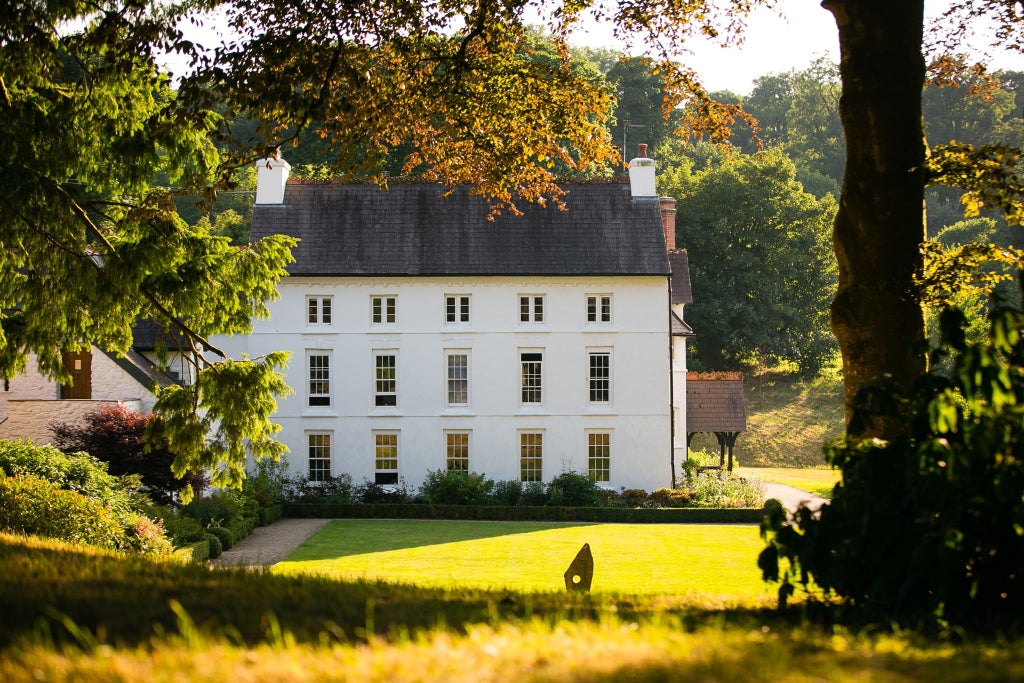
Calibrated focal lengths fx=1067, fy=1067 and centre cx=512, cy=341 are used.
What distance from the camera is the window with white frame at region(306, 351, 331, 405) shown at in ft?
116

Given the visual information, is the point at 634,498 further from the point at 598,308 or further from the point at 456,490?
the point at 598,308

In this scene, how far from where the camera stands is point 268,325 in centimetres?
3509

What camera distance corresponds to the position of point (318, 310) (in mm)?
35406

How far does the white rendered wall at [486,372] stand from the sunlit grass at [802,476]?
509cm

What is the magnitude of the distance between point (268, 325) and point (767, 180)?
105 feet

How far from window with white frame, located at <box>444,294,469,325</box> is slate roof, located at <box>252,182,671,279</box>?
0.96 m

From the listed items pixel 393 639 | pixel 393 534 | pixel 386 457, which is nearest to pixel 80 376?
pixel 393 534

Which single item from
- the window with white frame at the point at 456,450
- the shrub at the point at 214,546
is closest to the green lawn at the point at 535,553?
the shrub at the point at 214,546

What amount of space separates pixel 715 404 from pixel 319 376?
47.2 ft

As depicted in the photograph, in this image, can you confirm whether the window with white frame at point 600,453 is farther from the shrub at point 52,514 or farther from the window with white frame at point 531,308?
the shrub at point 52,514

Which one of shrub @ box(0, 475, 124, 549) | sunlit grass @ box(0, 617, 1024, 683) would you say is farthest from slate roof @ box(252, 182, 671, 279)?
sunlit grass @ box(0, 617, 1024, 683)

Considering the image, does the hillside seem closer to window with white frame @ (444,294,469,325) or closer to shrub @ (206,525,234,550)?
window with white frame @ (444,294,469,325)

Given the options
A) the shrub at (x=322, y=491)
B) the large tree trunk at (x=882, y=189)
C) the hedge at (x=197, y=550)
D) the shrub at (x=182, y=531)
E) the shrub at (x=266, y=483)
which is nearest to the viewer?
the large tree trunk at (x=882, y=189)

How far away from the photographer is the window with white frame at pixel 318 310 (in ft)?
116
